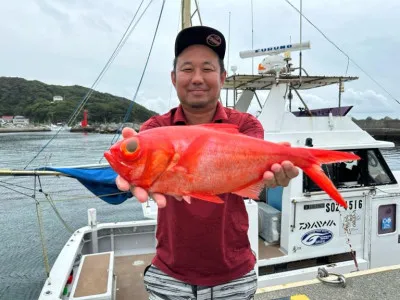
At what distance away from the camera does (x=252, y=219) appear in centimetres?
541

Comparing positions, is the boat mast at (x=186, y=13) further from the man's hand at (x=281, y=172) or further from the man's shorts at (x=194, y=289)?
the man's shorts at (x=194, y=289)

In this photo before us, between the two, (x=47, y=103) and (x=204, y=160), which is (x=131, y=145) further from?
(x=47, y=103)

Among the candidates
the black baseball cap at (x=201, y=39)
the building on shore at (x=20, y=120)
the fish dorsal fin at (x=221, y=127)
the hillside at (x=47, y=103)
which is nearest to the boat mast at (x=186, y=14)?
the black baseball cap at (x=201, y=39)

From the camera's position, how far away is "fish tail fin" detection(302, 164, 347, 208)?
1775 millimetres

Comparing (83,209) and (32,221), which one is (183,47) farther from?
(83,209)

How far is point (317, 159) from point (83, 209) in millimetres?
19673

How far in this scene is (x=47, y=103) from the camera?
122312mm

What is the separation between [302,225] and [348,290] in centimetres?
210

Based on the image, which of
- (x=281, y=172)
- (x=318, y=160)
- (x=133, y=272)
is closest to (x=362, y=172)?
(x=133, y=272)

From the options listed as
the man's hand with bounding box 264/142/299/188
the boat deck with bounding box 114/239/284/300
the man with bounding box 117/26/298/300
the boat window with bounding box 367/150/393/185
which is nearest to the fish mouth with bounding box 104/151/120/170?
the man with bounding box 117/26/298/300

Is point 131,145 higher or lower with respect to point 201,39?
lower

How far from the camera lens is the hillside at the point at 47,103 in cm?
11875

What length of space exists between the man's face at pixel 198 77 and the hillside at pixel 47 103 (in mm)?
115083

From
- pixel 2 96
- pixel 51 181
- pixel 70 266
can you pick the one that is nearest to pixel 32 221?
pixel 51 181
